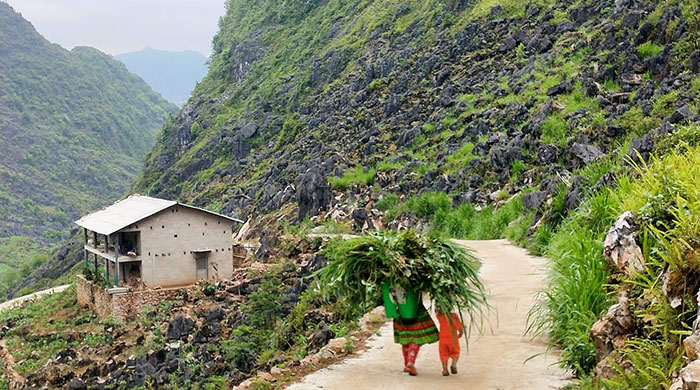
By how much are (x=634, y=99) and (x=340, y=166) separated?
12811 mm

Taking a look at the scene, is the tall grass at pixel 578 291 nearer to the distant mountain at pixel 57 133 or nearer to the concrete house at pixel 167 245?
the concrete house at pixel 167 245

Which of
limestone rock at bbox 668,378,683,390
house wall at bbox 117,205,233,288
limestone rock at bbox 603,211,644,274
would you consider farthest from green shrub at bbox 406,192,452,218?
limestone rock at bbox 668,378,683,390

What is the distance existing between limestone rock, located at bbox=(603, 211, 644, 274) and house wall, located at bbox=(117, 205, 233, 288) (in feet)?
65.7

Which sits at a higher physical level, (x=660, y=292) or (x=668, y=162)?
(x=668, y=162)

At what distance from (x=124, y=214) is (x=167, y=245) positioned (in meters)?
2.49

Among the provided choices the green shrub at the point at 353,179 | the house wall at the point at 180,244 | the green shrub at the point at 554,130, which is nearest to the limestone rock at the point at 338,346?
the green shrub at the point at 554,130

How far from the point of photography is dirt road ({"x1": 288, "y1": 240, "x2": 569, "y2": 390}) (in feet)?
25.4

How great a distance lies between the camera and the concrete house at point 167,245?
25234 millimetres

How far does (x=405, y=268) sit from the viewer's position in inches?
306

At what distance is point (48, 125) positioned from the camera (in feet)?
363

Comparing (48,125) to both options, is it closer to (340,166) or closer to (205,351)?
(340,166)

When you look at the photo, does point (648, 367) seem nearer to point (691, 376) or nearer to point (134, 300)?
point (691, 376)

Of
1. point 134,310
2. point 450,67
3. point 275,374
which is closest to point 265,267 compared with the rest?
point 134,310

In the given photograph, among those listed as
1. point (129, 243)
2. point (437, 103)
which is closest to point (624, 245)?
point (129, 243)
